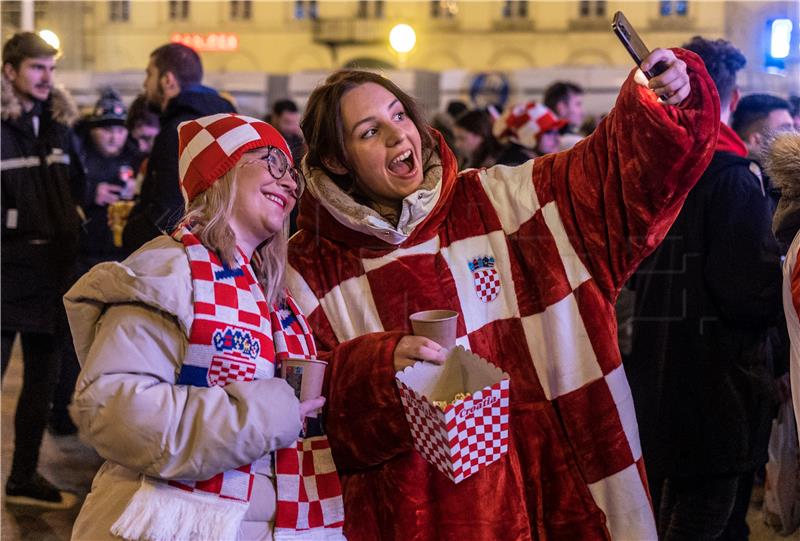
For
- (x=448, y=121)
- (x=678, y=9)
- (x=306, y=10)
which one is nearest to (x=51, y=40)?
(x=448, y=121)

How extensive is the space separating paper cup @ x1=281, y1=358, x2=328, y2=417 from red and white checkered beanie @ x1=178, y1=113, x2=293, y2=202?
49 centimetres

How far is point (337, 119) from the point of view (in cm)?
291

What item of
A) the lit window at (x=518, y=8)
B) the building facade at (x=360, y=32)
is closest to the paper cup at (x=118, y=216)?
the building facade at (x=360, y=32)

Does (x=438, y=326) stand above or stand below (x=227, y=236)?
below

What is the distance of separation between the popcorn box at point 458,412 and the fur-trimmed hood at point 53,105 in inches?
143

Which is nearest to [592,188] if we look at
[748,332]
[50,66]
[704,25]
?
[748,332]

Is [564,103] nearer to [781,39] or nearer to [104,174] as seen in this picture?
[781,39]

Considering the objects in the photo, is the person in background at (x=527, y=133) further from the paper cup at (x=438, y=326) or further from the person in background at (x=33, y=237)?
the paper cup at (x=438, y=326)

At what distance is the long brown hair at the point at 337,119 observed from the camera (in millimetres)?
2900

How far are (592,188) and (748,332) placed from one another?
1345 mm

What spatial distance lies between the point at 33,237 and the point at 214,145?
3294mm

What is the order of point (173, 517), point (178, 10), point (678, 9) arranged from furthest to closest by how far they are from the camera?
point (178, 10) → point (678, 9) → point (173, 517)

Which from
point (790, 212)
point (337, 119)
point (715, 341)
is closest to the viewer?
point (337, 119)

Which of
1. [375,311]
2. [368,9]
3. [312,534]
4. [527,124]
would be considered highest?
[368,9]
